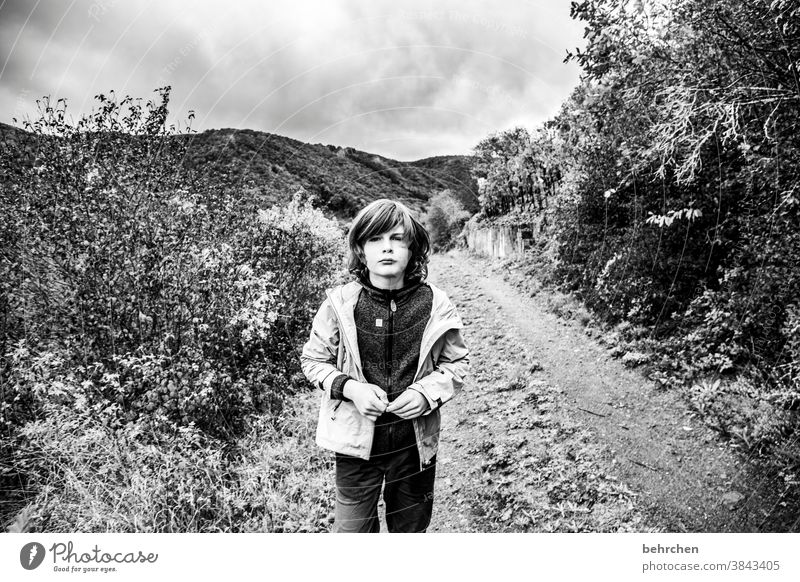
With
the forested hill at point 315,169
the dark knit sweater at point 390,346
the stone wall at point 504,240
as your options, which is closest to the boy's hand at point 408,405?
the dark knit sweater at point 390,346

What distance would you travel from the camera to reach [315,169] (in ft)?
12.1

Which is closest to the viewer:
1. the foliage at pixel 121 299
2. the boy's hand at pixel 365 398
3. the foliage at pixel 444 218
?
the boy's hand at pixel 365 398

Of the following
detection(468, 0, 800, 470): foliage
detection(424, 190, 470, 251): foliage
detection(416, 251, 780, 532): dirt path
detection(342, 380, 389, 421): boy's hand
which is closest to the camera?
detection(342, 380, 389, 421): boy's hand

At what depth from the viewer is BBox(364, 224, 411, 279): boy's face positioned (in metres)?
1.61

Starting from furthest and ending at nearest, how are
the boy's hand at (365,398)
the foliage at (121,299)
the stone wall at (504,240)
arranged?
Result: the stone wall at (504,240) < the foliage at (121,299) < the boy's hand at (365,398)

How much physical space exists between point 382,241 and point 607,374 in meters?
3.87

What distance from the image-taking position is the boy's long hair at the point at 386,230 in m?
1.60

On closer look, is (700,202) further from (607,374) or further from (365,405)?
(365,405)

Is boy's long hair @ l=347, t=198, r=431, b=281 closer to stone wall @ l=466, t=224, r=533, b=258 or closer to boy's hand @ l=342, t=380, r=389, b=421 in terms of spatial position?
boy's hand @ l=342, t=380, r=389, b=421

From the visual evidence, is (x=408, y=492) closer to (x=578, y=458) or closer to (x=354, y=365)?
(x=354, y=365)
